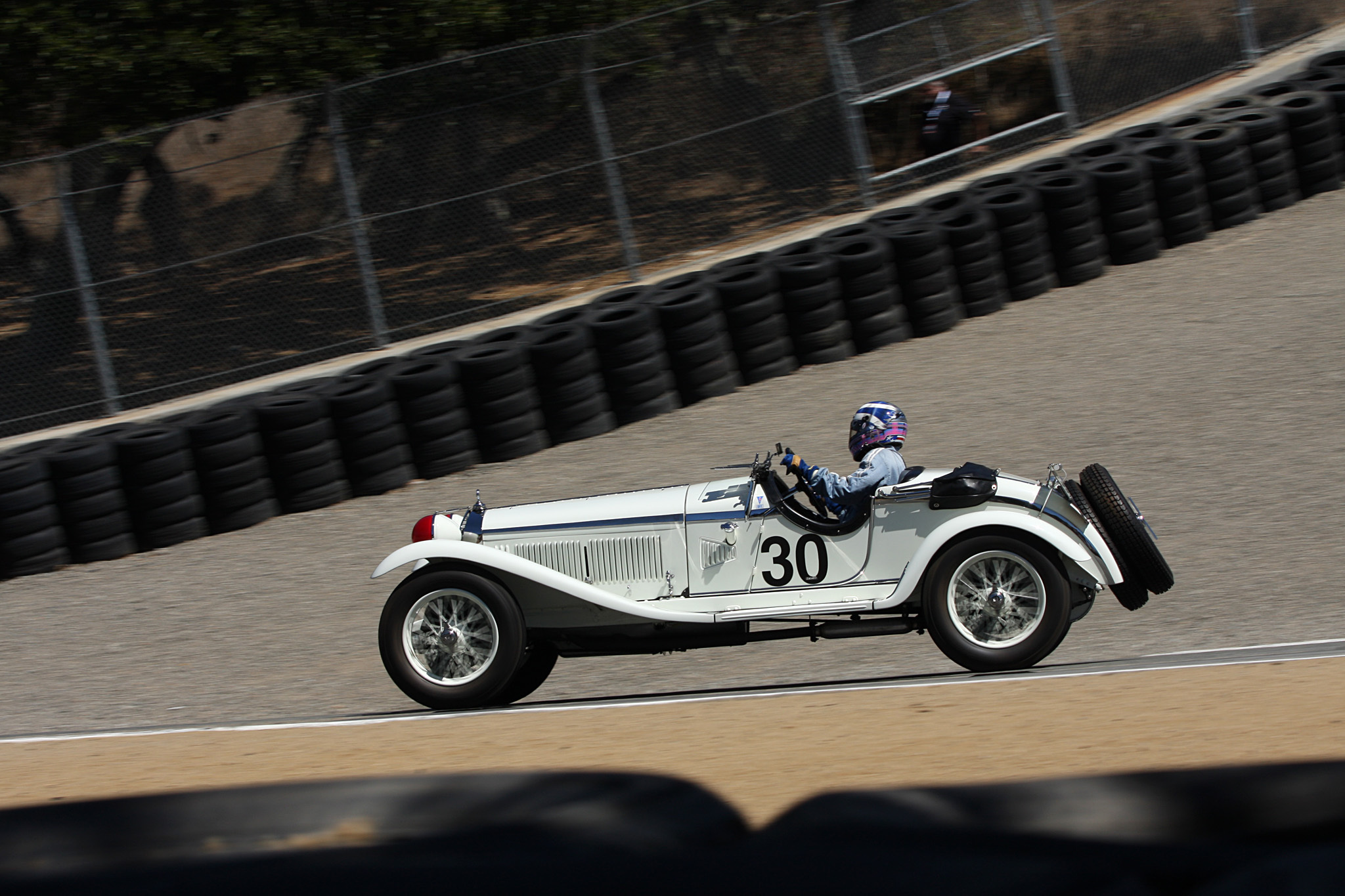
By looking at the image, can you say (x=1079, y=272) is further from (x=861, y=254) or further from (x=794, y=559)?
(x=794, y=559)

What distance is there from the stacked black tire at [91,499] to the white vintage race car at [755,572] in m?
4.17

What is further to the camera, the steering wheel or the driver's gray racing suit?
the steering wheel

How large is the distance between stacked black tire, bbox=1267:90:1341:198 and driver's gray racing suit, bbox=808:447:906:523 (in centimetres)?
897

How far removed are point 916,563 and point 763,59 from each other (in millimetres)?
8653

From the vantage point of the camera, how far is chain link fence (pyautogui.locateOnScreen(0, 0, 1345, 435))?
1210 centimetres

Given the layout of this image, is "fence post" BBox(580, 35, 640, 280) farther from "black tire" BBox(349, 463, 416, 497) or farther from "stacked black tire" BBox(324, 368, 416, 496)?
"black tire" BBox(349, 463, 416, 497)

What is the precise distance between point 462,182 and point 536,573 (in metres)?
7.08

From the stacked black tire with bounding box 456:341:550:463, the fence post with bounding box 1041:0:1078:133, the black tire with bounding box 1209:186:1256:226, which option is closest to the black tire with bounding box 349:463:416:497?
the stacked black tire with bounding box 456:341:550:463

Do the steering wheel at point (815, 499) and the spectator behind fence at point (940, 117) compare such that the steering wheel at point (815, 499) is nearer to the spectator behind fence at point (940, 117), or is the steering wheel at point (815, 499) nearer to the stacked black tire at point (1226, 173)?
the stacked black tire at point (1226, 173)

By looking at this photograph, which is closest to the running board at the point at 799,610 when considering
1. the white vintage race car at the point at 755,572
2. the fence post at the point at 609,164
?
the white vintage race car at the point at 755,572

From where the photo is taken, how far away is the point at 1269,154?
524 inches

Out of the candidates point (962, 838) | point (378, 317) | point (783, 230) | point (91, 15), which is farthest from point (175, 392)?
point (962, 838)

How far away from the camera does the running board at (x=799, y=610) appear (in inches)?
256

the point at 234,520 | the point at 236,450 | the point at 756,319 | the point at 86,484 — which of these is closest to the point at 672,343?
the point at 756,319
